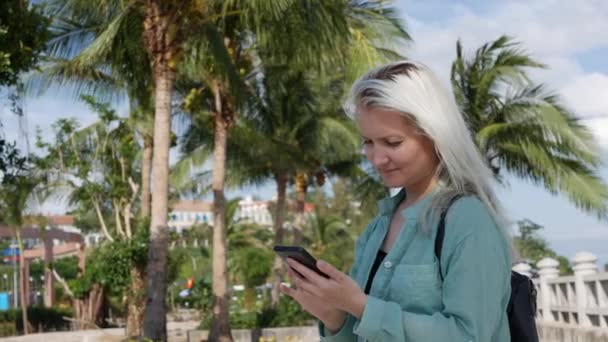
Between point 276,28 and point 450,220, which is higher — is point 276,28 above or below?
above

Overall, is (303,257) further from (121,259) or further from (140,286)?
(121,259)

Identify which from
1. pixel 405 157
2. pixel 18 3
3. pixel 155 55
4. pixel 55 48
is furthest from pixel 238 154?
pixel 405 157

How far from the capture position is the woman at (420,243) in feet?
5.43

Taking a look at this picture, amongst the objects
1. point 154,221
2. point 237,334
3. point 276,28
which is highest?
point 276,28

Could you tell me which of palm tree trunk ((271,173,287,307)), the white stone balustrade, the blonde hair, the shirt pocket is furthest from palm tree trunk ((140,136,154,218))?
the shirt pocket

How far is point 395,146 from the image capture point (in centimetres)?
182

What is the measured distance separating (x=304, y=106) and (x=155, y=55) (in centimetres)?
1241

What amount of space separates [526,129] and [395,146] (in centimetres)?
1784

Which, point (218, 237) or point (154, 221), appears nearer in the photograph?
point (154, 221)

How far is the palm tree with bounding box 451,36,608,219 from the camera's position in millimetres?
18641

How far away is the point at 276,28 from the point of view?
15258 mm

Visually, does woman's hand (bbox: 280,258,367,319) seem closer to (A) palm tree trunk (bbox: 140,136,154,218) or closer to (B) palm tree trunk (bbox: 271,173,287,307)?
(A) palm tree trunk (bbox: 140,136,154,218)

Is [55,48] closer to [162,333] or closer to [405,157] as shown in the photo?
[162,333]

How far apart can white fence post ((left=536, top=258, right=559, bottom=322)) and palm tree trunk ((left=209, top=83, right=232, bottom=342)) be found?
6.84 m
